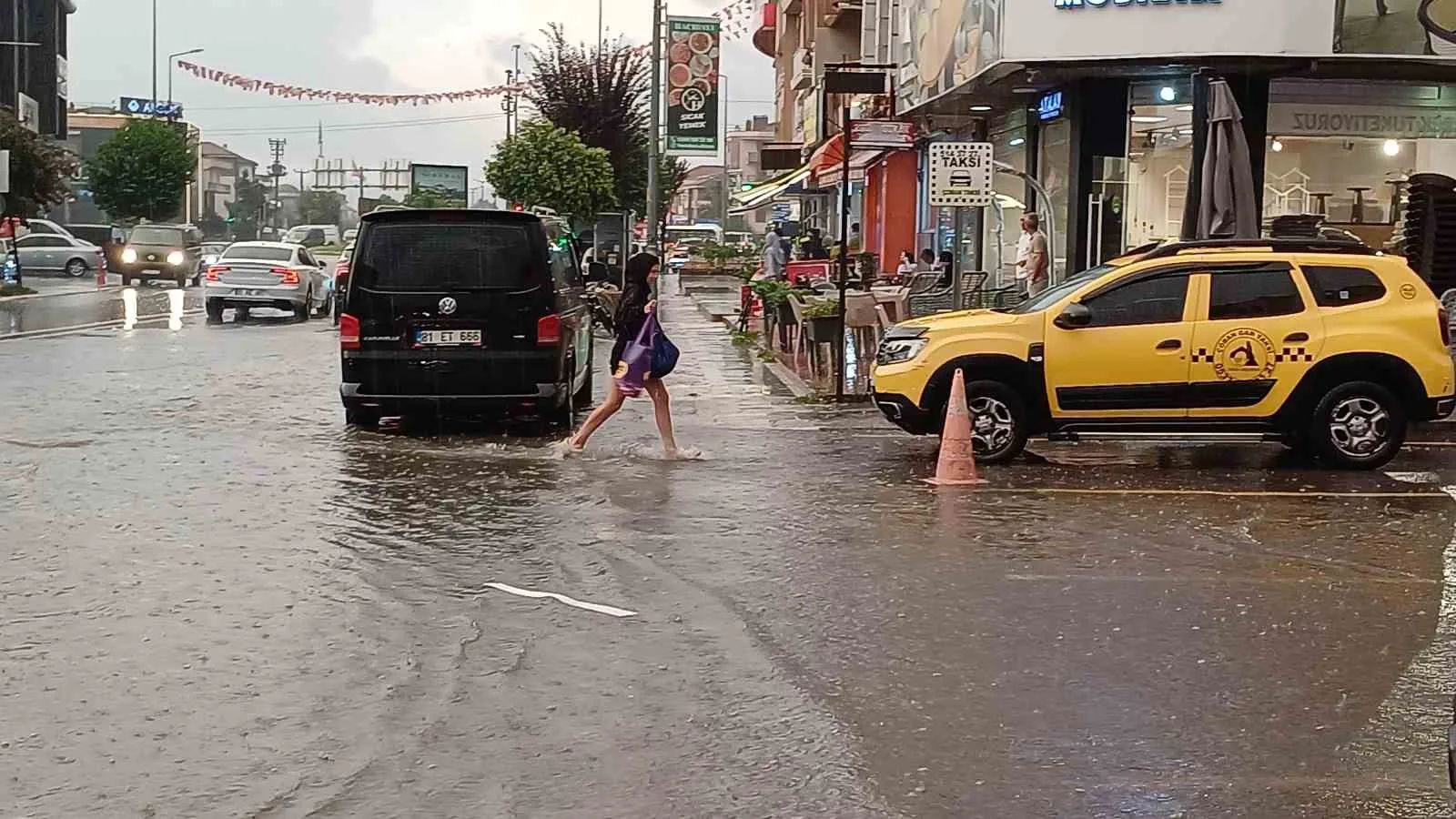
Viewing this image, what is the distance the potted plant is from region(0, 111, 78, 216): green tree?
3145 cm

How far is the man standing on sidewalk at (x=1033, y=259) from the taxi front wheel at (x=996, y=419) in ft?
26.1

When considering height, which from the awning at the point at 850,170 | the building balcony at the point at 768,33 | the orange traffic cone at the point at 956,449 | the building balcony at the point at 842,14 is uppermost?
the building balcony at the point at 768,33

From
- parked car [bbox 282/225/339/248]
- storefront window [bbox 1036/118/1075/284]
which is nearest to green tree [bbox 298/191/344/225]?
parked car [bbox 282/225/339/248]

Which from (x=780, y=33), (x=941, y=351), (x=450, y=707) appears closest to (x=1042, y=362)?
(x=941, y=351)

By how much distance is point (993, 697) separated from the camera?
6512 mm

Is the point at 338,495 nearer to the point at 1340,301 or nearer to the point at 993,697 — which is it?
the point at 993,697

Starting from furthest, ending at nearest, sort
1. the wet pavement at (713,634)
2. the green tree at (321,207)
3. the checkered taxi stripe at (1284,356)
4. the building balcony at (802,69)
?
the green tree at (321,207), the building balcony at (802,69), the checkered taxi stripe at (1284,356), the wet pavement at (713,634)

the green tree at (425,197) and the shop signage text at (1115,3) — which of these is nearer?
the shop signage text at (1115,3)

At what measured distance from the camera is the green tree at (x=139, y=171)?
70562 mm

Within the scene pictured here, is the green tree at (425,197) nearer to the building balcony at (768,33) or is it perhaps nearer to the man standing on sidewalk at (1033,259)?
the building balcony at (768,33)

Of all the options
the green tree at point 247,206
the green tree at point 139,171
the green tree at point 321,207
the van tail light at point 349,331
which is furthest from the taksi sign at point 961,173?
the green tree at point 321,207

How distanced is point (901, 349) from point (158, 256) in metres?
39.6

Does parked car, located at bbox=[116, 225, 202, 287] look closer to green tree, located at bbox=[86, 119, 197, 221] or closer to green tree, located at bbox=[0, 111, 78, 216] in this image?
green tree, located at bbox=[0, 111, 78, 216]

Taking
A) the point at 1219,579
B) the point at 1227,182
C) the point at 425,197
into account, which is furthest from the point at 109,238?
the point at 1219,579
